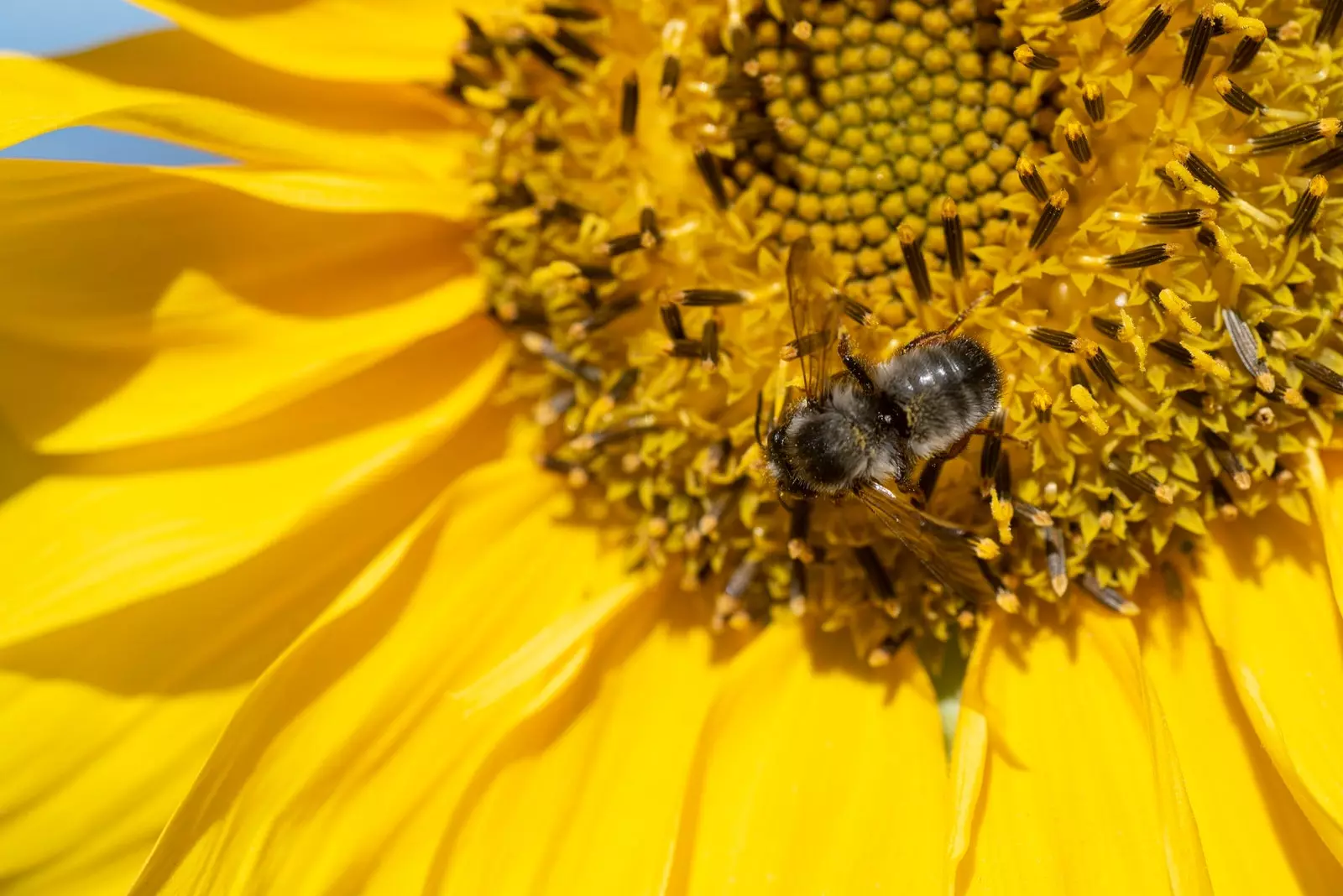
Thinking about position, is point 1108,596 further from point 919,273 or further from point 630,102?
point 630,102

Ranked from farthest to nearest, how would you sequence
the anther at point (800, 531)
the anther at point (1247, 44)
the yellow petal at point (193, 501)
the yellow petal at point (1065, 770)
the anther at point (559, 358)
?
the anther at point (559, 358), the anther at point (800, 531), the yellow petal at point (193, 501), the yellow petal at point (1065, 770), the anther at point (1247, 44)

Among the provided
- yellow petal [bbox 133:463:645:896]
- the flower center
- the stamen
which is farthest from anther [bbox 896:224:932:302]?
yellow petal [bbox 133:463:645:896]

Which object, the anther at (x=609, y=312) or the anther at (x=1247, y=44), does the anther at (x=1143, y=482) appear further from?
the anther at (x=609, y=312)

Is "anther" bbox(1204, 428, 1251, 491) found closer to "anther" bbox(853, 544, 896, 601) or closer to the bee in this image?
the bee

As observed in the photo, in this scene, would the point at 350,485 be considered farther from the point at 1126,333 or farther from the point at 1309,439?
the point at 1309,439

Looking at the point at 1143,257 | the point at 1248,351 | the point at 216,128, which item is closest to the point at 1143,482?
the point at 1248,351

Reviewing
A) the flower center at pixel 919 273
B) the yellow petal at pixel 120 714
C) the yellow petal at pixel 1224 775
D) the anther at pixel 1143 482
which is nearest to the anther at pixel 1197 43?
the flower center at pixel 919 273
